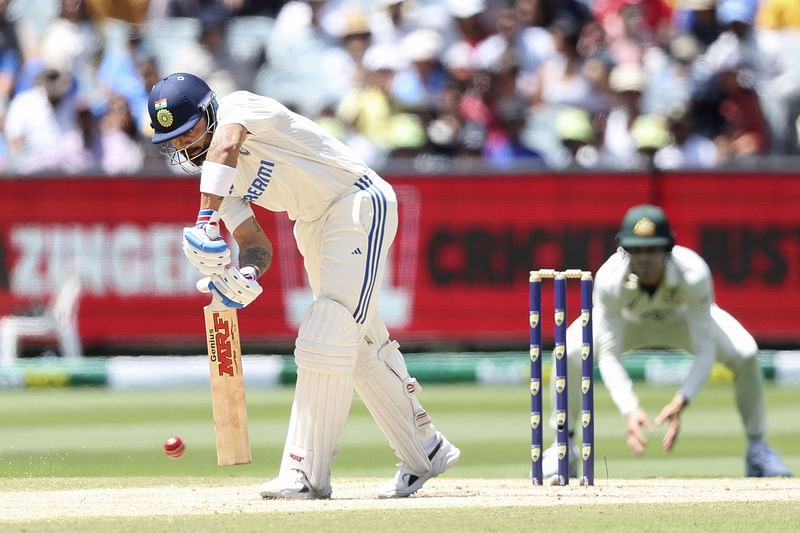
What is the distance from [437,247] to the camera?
452 inches

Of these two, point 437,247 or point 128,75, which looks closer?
point 437,247

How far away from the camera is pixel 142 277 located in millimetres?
11594

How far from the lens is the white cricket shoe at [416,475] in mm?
5863

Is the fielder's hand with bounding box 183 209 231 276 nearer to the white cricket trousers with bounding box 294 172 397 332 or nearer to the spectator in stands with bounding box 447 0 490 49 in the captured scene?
the white cricket trousers with bounding box 294 172 397 332

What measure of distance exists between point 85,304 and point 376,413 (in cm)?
612

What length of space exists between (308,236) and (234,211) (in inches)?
11.7

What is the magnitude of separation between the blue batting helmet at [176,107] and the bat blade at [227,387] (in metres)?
0.66

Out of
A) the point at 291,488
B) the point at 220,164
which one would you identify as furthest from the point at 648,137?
the point at 220,164

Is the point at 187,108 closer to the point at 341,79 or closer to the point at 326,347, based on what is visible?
the point at 326,347

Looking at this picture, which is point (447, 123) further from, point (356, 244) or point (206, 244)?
point (206, 244)

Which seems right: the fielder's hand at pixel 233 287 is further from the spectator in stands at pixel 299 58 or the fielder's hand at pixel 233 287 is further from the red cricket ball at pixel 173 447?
the spectator in stands at pixel 299 58

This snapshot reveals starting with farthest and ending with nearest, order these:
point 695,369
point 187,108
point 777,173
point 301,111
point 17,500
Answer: point 301,111, point 777,173, point 695,369, point 17,500, point 187,108

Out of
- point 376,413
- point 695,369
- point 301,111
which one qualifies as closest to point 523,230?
point 301,111

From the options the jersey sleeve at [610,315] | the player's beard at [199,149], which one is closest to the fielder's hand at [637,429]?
the jersey sleeve at [610,315]
